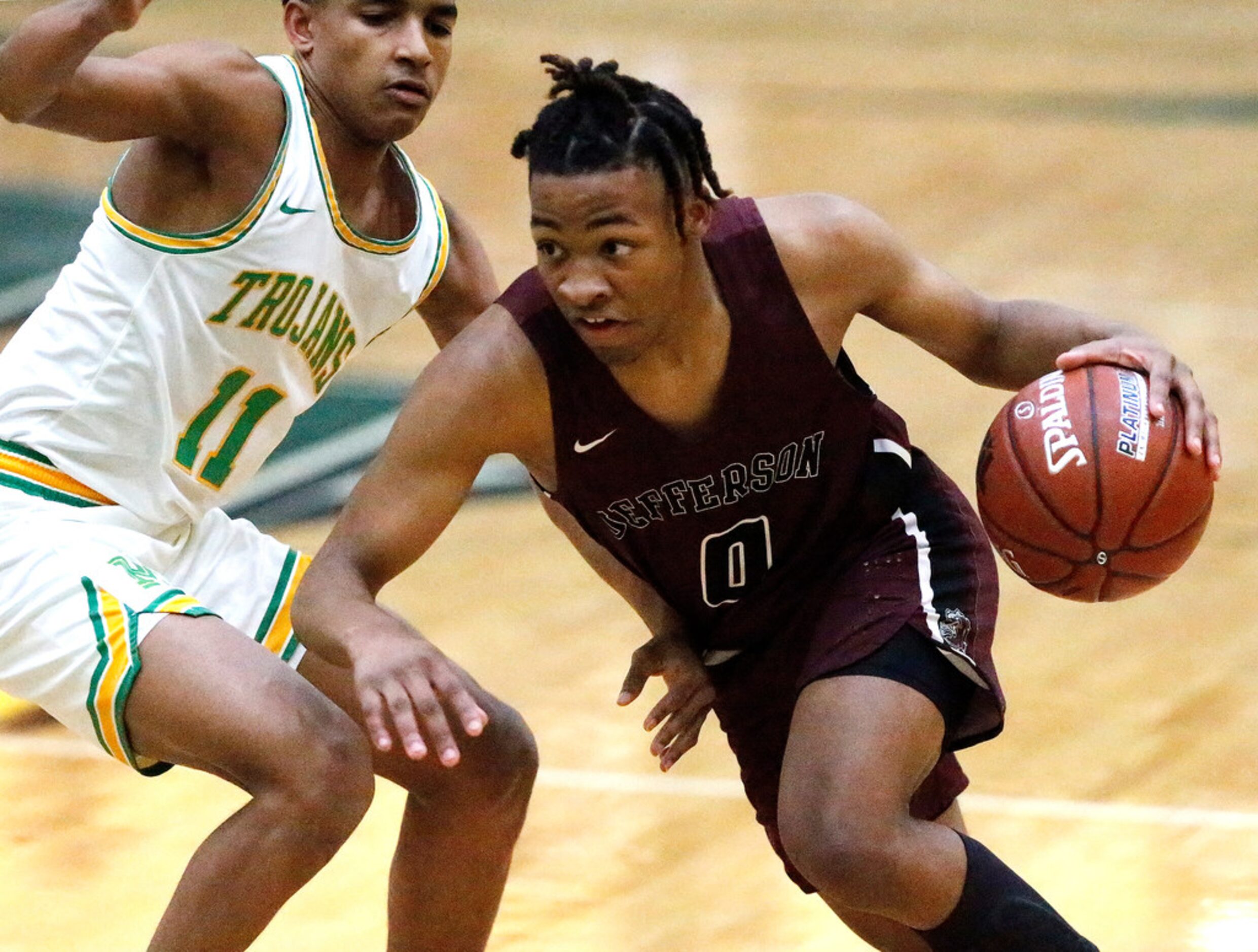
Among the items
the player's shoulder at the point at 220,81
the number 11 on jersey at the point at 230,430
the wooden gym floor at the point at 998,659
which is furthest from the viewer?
the wooden gym floor at the point at 998,659

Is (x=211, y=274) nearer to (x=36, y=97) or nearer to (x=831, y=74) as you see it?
(x=36, y=97)

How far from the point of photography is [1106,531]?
3.41 metres

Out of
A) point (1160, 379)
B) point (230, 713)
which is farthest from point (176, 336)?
point (1160, 379)

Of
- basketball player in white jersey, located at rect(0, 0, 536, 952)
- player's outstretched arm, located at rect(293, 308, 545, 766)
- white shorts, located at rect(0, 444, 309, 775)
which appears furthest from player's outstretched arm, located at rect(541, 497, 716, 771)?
white shorts, located at rect(0, 444, 309, 775)

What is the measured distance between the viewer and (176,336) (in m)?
3.52

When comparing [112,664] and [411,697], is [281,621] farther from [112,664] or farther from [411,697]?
[411,697]

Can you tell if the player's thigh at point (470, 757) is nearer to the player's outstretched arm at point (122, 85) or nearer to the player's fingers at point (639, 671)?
the player's fingers at point (639, 671)

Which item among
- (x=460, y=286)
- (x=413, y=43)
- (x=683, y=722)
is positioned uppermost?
(x=413, y=43)

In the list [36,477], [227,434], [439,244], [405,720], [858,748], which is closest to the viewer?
[405,720]

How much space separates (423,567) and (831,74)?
8730mm

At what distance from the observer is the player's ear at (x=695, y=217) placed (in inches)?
128

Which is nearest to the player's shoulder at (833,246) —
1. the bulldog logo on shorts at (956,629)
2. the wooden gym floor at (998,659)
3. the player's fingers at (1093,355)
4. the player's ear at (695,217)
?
the player's ear at (695,217)

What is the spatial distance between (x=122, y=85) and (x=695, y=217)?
96cm

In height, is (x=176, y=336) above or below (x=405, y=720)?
above
